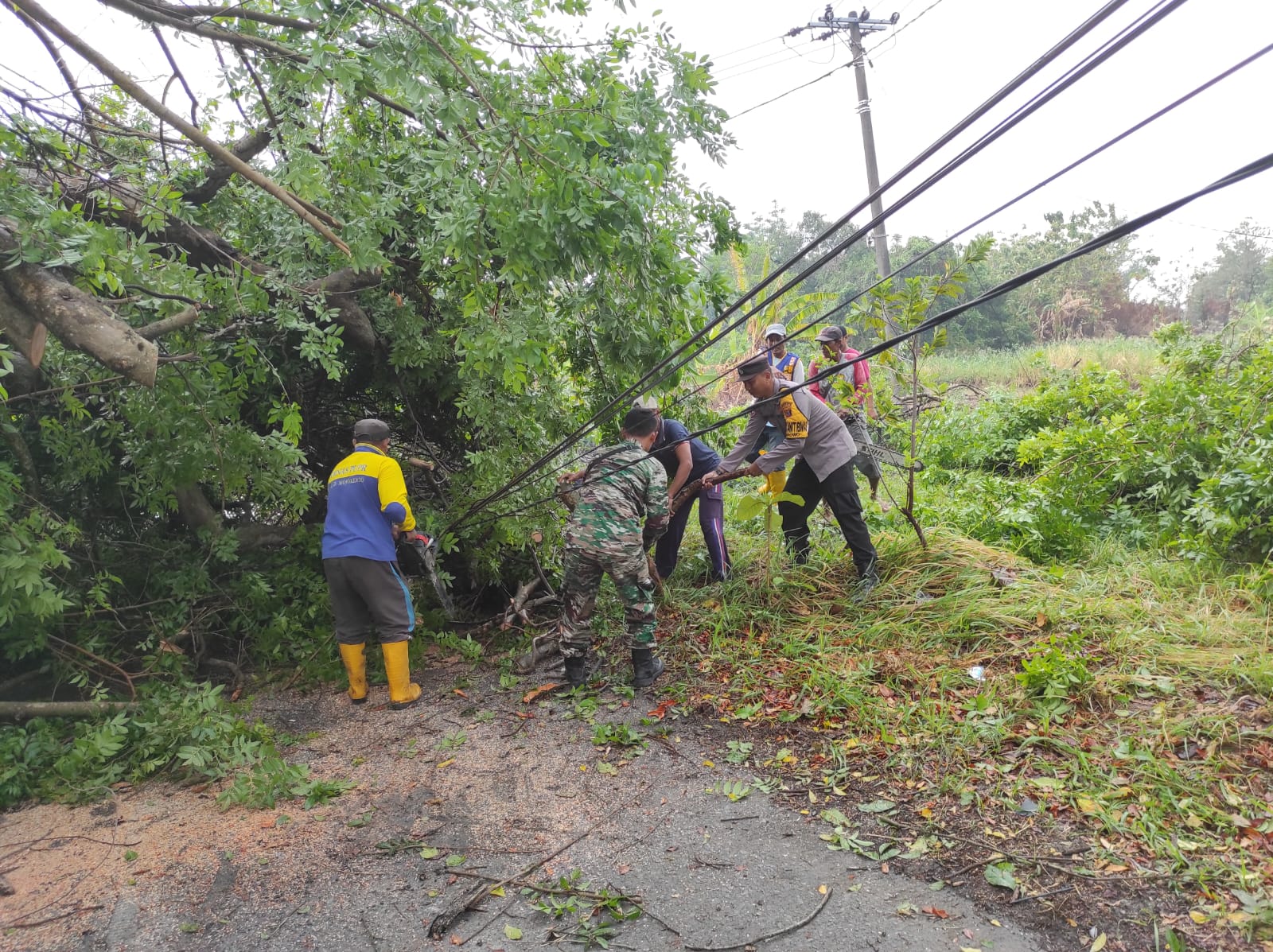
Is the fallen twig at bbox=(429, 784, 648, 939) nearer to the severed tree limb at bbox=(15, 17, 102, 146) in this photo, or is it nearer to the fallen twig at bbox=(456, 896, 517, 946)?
the fallen twig at bbox=(456, 896, 517, 946)

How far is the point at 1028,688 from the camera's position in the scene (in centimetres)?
394

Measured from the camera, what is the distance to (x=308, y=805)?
3.79m

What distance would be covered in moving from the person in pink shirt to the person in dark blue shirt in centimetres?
103

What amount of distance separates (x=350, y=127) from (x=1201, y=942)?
608cm

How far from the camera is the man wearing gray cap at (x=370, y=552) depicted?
4965 millimetres

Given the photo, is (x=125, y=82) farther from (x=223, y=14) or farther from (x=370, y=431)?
(x=370, y=431)

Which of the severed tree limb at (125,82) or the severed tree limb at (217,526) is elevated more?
the severed tree limb at (125,82)

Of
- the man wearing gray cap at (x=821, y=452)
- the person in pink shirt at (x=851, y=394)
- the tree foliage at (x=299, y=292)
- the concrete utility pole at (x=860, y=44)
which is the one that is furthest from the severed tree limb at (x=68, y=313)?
the concrete utility pole at (x=860, y=44)

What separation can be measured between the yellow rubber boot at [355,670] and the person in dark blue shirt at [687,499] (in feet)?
7.04

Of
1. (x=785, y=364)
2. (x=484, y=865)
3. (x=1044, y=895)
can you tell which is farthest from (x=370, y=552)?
(x=1044, y=895)

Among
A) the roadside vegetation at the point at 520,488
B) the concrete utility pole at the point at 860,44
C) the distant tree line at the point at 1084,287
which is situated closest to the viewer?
the roadside vegetation at the point at 520,488

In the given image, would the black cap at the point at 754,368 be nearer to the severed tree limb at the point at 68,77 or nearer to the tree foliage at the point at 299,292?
the tree foliage at the point at 299,292

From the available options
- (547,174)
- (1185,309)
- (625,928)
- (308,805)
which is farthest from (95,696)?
(1185,309)

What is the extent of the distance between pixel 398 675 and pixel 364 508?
106 cm
